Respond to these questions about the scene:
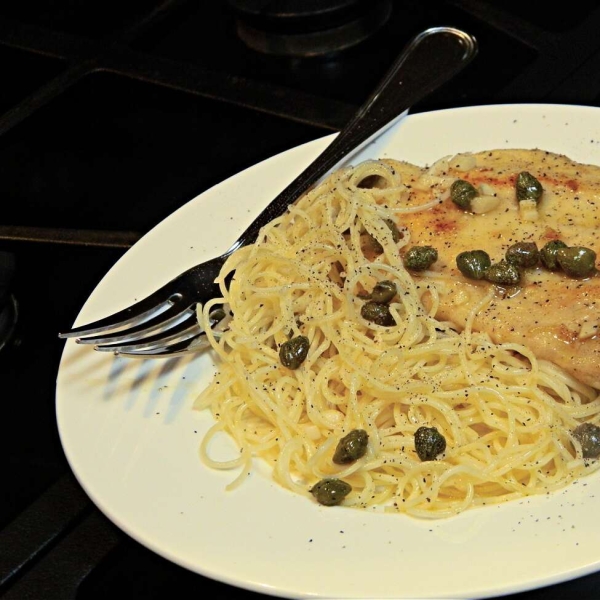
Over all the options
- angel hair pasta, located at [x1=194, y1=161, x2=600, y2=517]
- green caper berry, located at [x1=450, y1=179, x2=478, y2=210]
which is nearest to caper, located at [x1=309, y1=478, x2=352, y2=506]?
angel hair pasta, located at [x1=194, y1=161, x2=600, y2=517]

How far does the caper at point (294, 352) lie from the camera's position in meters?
2.92

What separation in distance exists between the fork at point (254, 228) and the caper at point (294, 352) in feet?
1.06

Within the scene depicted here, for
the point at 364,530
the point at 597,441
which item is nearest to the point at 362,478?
the point at 364,530

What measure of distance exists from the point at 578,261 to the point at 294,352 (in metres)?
1.04

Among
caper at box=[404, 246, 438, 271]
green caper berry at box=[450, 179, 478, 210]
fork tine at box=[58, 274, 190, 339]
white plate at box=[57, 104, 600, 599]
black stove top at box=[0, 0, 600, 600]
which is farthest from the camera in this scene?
black stove top at box=[0, 0, 600, 600]

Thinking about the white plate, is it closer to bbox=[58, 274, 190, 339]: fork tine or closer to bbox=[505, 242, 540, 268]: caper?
bbox=[58, 274, 190, 339]: fork tine

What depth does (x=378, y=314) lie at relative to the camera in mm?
2922

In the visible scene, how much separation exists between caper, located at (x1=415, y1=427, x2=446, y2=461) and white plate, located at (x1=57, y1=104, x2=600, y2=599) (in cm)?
27

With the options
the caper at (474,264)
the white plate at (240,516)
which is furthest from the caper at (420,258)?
the white plate at (240,516)

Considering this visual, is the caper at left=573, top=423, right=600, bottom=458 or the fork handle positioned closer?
the caper at left=573, top=423, right=600, bottom=458

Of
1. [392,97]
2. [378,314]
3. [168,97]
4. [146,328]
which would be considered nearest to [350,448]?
[378,314]

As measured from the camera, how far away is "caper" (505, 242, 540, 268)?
111 inches

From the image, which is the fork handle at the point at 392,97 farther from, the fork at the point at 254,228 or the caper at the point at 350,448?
the caper at the point at 350,448

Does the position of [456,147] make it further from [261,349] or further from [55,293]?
[55,293]
